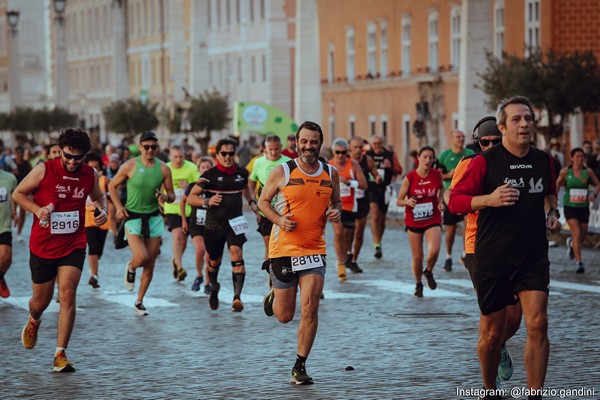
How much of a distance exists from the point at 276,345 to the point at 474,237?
3121 mm

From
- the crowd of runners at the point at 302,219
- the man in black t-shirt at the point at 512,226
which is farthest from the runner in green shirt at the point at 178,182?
the man in black t-shirt at the point at 512,226

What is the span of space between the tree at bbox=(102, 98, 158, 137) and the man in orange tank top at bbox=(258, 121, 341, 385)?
68.7m

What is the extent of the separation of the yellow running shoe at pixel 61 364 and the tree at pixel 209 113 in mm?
56528

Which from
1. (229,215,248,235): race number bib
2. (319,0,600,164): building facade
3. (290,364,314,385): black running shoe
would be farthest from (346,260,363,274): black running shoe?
(319,0,600,164): building facade

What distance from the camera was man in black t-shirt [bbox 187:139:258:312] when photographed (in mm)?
17297

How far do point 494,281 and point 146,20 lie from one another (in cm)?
9208

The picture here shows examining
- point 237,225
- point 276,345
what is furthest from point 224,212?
point 276,345

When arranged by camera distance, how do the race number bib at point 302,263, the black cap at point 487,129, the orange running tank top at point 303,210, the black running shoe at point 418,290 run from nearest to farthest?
1. the black cap at point 487,129
2. the race number bib at point 302,263
3. the orange running tank top at point 303,210
4. the black running shoe at point 418,290

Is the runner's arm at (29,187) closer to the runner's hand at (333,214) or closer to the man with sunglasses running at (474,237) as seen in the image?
the runner's hand at (333,214)

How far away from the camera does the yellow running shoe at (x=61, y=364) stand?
41.5ft

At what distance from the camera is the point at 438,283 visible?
66.8ft

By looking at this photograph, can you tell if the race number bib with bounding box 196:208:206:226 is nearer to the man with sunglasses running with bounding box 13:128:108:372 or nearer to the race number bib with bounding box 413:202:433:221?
the race number bib with bounding box 413:202:433:221

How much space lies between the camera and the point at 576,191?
2277 centimetres

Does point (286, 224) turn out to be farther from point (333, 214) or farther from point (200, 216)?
point (200, 216)
